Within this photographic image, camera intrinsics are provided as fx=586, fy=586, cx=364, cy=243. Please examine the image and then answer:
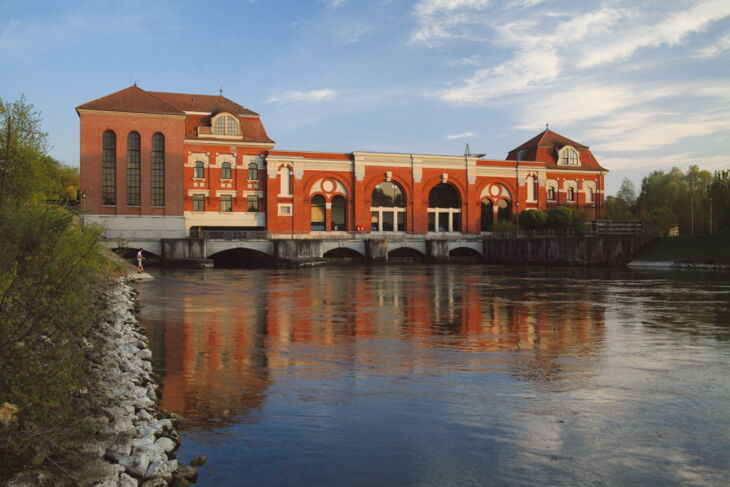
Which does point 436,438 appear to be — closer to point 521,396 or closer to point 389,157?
point 521,396

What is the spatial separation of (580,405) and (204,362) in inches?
241

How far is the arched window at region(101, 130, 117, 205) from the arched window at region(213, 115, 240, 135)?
9639mm

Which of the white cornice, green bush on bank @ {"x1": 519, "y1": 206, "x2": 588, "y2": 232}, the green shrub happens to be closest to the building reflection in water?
the white cornice

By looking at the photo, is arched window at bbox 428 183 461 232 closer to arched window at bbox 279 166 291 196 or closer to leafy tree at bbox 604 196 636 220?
arched window at bbox 279 166 291 196

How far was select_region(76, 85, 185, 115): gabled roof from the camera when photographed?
5184 cm

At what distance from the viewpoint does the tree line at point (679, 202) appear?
49.2 meters

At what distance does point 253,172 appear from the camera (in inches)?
2318

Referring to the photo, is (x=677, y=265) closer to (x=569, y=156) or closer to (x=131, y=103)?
(x=569, y=156)

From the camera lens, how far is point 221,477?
5.32m

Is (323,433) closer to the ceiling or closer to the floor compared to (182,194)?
closer to the floor

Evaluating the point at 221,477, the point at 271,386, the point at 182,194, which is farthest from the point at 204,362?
the point at 182,194

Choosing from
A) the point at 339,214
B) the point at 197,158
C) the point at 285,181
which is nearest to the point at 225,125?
the point at 197,158

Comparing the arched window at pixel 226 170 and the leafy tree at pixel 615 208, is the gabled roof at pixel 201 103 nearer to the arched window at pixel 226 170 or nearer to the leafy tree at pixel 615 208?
the arched window at pixel 226 170

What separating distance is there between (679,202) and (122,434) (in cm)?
6960
